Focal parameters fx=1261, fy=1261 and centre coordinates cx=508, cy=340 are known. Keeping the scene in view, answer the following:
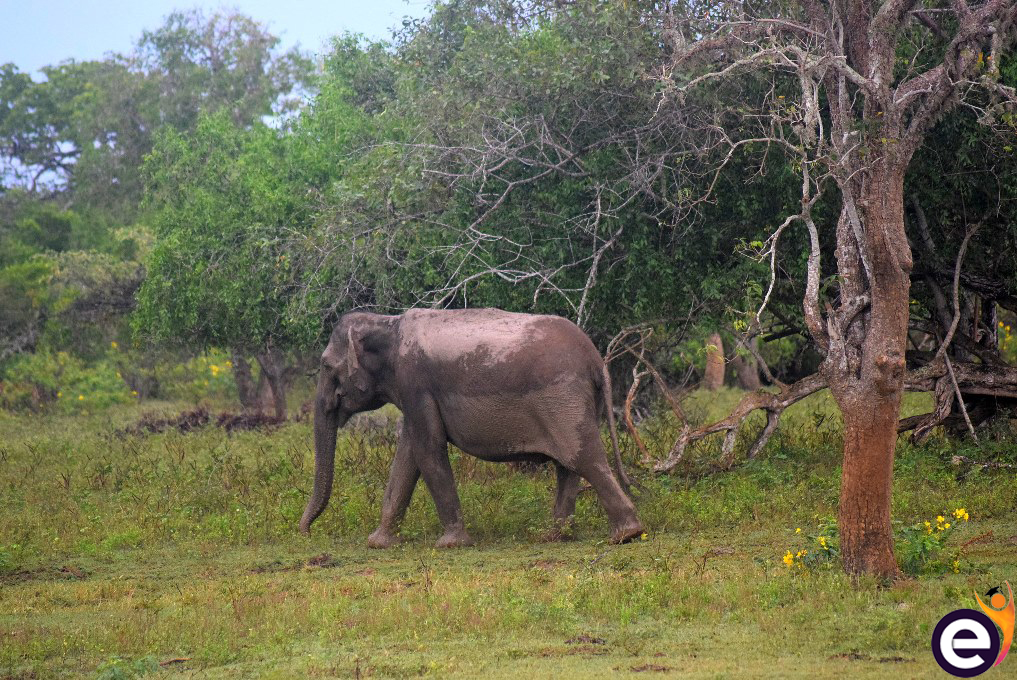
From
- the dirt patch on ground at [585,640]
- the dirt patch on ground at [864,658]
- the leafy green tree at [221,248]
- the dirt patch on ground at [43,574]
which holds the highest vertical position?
the leafy green tree at [221,248]

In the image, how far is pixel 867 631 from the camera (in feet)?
24.9

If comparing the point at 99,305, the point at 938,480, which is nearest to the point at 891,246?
the point at 938,480

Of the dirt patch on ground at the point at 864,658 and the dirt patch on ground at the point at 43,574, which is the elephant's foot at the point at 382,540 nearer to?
the dirt patch on ground at the point at 43,574

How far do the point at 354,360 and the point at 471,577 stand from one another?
126 inches

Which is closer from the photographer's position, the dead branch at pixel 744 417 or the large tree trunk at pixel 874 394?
the large tree trunk at pixel 874 394

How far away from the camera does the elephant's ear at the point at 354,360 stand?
41.6 ft

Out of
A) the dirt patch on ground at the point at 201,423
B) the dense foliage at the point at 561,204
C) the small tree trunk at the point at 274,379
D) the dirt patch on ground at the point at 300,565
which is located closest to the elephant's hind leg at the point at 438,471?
the dirt patch on ground at the point at 300,565

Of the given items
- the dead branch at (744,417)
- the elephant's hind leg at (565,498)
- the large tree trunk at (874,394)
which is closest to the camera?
the large tree trunk at (874,394)

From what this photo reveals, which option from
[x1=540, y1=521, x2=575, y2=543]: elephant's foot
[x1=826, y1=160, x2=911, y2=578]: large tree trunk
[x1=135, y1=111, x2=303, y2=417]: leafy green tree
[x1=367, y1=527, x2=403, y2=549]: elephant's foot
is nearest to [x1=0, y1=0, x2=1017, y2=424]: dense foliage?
[x1=135, y1=111, x2=303, y2=417]: leafy green tree

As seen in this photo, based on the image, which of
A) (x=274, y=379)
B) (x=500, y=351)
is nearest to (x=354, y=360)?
(x=500, y=351)

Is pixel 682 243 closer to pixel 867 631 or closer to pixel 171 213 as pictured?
pixel 867 631

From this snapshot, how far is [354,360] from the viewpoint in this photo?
41.6 ft

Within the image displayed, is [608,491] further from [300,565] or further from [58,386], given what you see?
[58,386]

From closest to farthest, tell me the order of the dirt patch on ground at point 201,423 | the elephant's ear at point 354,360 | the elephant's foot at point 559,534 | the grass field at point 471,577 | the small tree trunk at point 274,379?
1. the grass field at point 471,577
2. the elephant's foot at point 559,534
3. the elephant's ear at point 354,360
4. the dirt patch on ground at point 201,423
5. the small tree trunk at point 274,379
